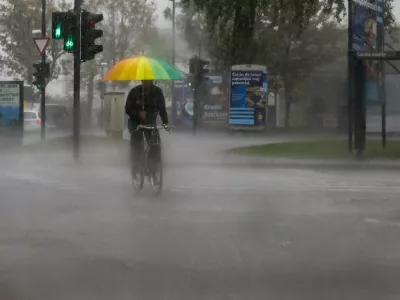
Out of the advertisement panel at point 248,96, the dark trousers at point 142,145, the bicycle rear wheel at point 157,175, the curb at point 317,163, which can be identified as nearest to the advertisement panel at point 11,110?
the curb at point 317,163

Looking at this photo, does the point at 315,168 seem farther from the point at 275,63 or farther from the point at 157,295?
the point at 275,63

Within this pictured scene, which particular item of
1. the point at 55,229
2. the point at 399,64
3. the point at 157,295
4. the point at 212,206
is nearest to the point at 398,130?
the point at 399,64

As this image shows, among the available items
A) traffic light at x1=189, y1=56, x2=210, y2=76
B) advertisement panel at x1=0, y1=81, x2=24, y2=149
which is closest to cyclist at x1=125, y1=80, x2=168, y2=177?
advertisement panel at x1=0, y1=81, x2=24, y2=149

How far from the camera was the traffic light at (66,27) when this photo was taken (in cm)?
1867

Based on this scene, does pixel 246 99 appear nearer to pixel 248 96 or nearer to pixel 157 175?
pixel 248 96

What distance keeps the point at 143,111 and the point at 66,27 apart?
7.85m

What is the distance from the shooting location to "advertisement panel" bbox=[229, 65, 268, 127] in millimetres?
35125

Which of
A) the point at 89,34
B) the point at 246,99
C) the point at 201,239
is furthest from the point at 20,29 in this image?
the point at 201,239

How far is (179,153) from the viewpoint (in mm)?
21766

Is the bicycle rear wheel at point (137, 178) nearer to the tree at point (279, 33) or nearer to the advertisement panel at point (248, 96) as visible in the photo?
the tree at point (279, 33)

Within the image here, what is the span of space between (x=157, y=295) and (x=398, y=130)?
24.5 metres

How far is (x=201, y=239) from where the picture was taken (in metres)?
7.74

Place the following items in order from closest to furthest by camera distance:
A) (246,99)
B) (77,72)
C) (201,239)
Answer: (201,239) < (77,72) < (246,99)

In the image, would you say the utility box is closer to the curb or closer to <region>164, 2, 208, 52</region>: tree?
<region>164, 2, 208, 52</region>: tree
